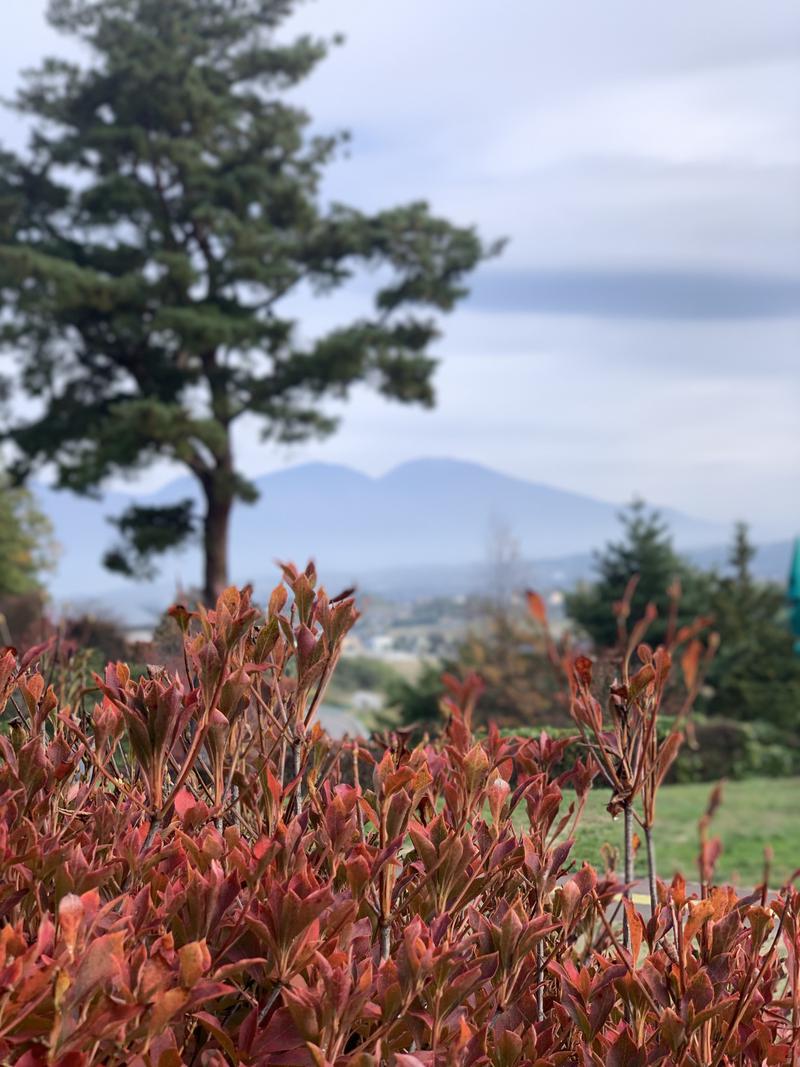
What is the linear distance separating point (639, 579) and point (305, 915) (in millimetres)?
18188

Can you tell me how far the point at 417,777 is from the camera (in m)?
1.72

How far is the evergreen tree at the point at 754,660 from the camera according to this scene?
18172mm

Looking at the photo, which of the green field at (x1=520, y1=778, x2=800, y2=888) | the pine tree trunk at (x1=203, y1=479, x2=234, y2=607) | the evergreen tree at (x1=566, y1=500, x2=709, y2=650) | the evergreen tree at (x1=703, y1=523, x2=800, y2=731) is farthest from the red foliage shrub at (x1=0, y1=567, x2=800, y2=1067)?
the pine tree trunk at (x1=203, y1=479, x2=234, y2=607)

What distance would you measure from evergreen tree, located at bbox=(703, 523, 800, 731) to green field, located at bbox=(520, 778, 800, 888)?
4.56 m

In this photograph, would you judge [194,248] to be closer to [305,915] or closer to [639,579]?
[639,579]

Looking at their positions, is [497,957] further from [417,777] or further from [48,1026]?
[48,1026]

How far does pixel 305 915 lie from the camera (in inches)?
52.6

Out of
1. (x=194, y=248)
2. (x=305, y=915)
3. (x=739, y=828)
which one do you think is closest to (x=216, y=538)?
(x=194, y=248)

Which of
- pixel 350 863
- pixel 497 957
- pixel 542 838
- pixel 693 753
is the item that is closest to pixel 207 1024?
pixel 350 863

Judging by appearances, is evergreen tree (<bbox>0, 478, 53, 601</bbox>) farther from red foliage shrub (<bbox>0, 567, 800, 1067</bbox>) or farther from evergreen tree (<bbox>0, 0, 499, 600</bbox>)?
red foliage shrub (<bbox>0, 567, 800, 1067</bbox>)

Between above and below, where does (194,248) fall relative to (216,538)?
above

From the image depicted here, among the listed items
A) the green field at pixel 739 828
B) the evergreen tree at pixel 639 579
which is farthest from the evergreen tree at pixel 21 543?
the green field at pixel 739 828

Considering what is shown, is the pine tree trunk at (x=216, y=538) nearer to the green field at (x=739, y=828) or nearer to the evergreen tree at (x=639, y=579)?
the evergreen tree at (x=639, y=579)

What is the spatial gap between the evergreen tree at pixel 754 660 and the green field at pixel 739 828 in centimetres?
456
